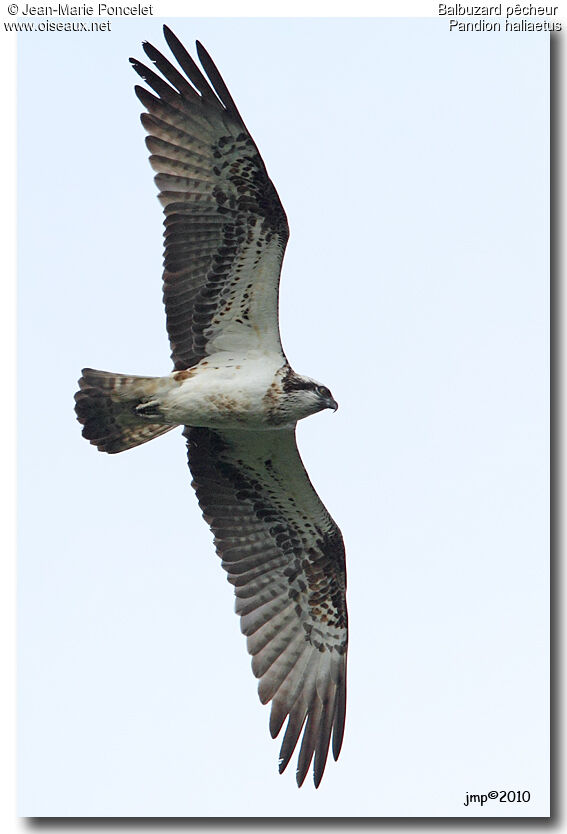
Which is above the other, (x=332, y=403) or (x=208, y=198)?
(x=208, y=198)

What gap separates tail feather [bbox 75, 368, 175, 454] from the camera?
9070mm

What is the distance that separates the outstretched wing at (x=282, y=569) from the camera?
9.34 m

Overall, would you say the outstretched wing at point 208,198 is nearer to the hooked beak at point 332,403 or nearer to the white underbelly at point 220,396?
the white underbelly at point 220,396

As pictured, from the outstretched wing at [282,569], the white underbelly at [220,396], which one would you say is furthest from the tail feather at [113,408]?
the outstretched wing at [282,569]

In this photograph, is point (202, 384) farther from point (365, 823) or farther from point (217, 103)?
point (365, 823)

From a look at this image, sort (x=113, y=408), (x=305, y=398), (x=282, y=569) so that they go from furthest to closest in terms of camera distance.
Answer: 1. (x=282, y=569)
2. (x=113, y=408)
3. (x=305, y=398)

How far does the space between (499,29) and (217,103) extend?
219cm

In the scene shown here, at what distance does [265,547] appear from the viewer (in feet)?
32.0

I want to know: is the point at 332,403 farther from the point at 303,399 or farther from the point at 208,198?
the point at 208,198

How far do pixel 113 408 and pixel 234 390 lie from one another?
0.91 meters

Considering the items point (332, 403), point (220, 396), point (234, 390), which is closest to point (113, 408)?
point (220, 396)

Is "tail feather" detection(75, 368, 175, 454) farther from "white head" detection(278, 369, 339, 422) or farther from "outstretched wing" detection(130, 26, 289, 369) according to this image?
"white head" detection(278, 369, 339, 422)

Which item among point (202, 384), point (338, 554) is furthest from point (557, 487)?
point (202, 384)

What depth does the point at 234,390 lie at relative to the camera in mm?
8875
